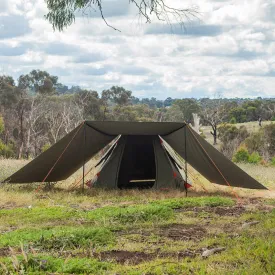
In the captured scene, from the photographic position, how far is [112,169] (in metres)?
10.6

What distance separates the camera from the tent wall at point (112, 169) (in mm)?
10547

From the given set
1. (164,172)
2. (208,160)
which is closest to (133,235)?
(208,160)

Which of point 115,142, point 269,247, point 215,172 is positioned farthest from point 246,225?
point 115,142

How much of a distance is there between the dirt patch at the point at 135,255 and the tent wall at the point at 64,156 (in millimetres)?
4937

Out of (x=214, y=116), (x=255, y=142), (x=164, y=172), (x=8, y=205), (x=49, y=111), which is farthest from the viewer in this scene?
(x=214, y=116)

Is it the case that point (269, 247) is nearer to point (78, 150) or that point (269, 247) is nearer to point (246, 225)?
point (246, 225)

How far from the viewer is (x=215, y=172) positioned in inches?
383

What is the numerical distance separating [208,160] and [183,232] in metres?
3.74

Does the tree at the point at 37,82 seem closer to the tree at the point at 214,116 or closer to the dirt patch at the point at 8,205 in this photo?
the tree at the point at 214,116

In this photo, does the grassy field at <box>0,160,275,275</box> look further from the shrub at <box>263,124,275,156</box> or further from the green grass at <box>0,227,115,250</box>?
the shrub at <box>263,124,275,156</box>

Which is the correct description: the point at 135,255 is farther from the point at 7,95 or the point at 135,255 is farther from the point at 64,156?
the point at 7,95

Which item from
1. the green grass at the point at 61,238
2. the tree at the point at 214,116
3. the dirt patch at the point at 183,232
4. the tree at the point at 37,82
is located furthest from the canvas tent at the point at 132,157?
the tree at the point at 214,116

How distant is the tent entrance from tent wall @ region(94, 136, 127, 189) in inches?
5.2

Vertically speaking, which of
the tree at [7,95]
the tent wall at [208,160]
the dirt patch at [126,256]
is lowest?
the dirt patch at [126,256]
